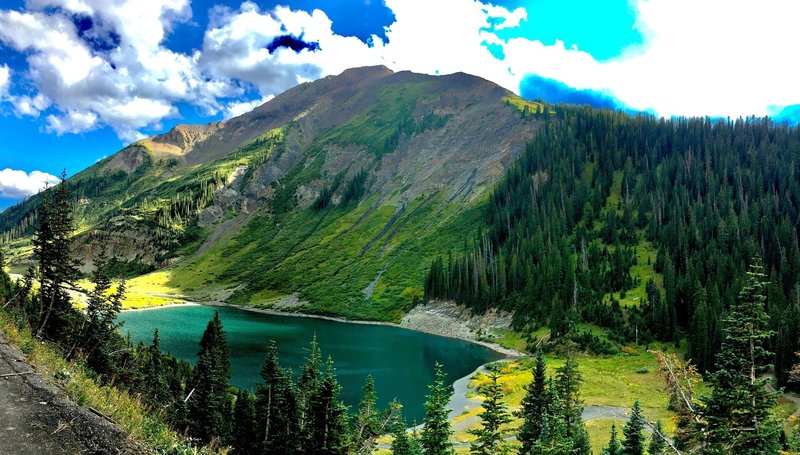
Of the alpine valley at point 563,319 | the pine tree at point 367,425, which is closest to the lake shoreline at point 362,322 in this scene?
the alpine valley at point 563,319

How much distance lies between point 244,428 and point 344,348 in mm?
69946

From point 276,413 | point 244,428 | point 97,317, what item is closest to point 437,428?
point 276,413

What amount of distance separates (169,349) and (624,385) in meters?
87.9

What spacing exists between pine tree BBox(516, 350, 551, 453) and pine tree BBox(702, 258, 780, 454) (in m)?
16.7

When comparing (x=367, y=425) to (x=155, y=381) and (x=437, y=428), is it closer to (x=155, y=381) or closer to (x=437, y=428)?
(x=437, y=428)

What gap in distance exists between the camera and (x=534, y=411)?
3450 centimetres

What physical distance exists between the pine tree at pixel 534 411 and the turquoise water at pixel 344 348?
26.5 metres

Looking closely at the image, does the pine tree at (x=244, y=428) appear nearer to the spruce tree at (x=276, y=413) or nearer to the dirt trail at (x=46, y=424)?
the spruce tree at (x=276, y=413)

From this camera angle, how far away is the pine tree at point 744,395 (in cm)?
1545

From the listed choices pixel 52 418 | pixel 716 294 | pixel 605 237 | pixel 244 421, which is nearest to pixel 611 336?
pixel 716 294

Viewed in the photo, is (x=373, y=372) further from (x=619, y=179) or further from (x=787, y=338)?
(x=619, y=179)

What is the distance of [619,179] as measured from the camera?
192 metres

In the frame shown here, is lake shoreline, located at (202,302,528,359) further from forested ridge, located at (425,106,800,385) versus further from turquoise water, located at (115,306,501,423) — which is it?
forested ridge, located at (425,106,800,385)

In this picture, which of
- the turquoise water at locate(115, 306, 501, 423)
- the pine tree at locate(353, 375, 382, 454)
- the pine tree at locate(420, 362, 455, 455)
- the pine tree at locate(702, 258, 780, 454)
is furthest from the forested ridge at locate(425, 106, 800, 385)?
the pine tree at locate(702, 258, 780, 454)
